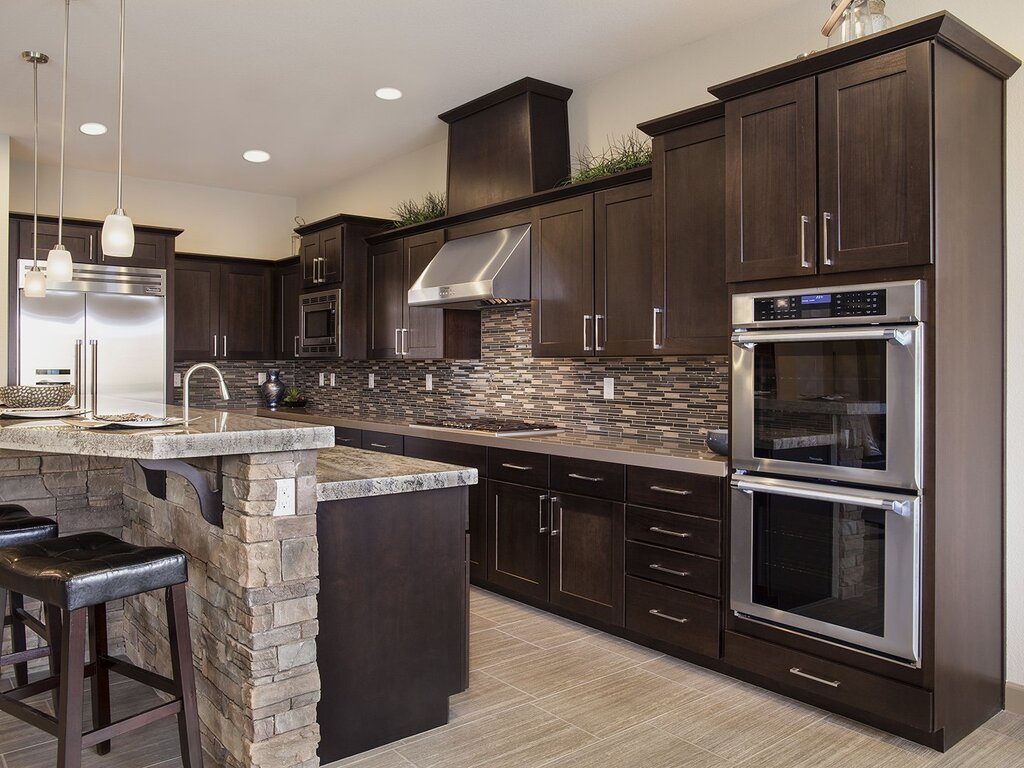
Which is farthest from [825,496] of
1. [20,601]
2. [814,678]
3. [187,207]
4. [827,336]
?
[187,207]

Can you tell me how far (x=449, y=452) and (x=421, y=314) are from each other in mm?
1186

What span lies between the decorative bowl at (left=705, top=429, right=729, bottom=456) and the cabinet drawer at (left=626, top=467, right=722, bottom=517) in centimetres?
17

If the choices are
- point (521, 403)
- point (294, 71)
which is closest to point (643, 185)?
point (521, 403)

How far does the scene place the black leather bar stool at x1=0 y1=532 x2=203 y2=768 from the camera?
1.87 metres

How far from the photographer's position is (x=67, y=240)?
5.84 m

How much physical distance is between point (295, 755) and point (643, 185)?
2.76 metres

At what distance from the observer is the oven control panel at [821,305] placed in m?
2.59

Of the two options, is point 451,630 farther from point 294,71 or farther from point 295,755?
point 294,71

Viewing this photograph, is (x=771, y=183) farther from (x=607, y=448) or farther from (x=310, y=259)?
(x=310, y=259)

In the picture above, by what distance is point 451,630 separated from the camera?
107 inches

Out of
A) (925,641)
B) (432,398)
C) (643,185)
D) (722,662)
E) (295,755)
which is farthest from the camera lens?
(432,398)

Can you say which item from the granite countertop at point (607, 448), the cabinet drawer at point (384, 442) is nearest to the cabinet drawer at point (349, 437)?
the cabinet drawer at point (384, 442)

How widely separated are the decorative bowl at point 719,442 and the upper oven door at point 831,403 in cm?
21

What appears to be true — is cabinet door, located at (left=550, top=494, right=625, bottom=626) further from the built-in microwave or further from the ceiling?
the built-in microwave
